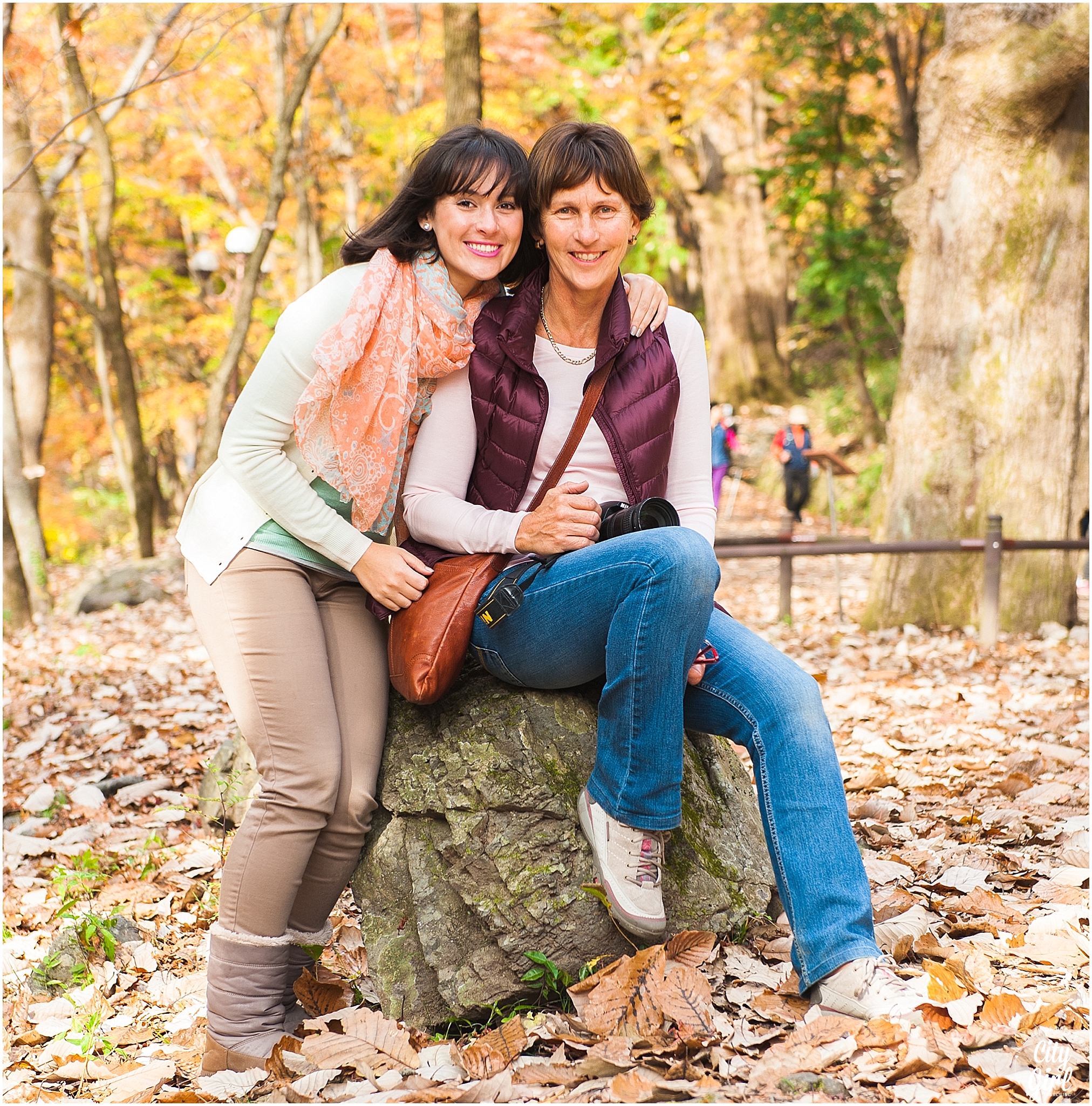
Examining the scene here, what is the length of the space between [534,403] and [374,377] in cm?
43

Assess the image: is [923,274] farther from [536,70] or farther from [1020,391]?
[536,70]

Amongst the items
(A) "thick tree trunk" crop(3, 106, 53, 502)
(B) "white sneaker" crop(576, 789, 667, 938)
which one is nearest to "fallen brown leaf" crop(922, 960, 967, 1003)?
(B) "white sneaker" crop(576, 789, 667, 938)

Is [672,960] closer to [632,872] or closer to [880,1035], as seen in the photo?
[632,872]

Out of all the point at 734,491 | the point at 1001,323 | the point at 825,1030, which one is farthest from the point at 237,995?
the point at 734,491

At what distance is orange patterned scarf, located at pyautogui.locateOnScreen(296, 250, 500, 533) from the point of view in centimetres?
268

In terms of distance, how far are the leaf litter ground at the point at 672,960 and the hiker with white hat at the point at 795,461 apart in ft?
27.2

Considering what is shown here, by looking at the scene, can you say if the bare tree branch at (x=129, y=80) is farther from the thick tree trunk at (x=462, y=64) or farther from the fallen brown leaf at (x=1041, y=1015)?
the fallen brown leaf at (x=1041, y=1015)

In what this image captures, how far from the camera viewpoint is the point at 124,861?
164 inches

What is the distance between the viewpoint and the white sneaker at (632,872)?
2.51 meters

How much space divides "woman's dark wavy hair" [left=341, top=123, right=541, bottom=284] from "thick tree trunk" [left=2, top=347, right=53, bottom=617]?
7.75 meters

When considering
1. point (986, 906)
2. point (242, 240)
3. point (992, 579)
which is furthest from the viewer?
point (242, 240)

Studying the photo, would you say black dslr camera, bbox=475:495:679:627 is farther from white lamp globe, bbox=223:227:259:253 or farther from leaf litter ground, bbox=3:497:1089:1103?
white lamp globe, bbox=223:227:259:253

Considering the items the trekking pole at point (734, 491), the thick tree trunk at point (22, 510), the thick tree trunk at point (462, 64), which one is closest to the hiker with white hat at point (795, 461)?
the trekking pole at point (734, 491)

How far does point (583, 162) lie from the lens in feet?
8.99
